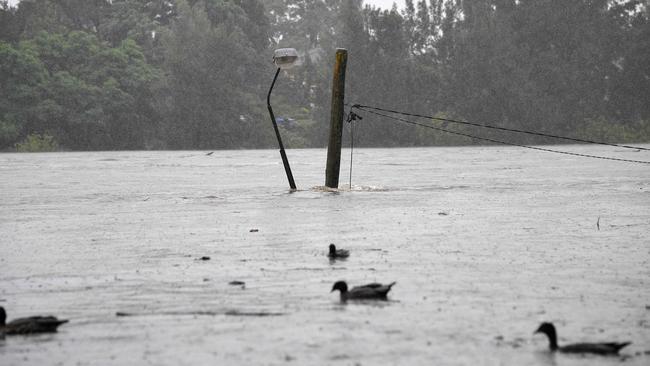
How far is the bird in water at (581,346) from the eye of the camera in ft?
21.4

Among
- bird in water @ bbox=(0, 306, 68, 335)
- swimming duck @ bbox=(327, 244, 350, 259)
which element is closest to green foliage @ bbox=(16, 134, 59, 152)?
swimming duck @ bbox=(327, 244, 350, 259)

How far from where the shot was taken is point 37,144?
2621 inches

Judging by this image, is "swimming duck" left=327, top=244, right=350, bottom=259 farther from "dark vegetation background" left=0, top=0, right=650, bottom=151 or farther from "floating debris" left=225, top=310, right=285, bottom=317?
"dark vegetation background" left=0, top=0, right=650, bottom=151

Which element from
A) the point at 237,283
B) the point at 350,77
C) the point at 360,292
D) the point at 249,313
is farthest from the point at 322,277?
the point at 350,77

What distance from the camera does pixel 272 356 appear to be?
651 centimetres

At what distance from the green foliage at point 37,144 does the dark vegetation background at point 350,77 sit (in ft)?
1.11

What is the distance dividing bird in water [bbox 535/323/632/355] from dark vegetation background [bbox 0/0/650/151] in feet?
210

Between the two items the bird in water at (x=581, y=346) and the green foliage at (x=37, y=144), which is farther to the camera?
the green foliage at (x=37, y=144)

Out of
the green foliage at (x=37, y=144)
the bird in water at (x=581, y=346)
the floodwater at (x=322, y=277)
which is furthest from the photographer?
the green foliage at (x=37, y=144)

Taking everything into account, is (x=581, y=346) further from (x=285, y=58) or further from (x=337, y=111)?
(x=337, y=111)

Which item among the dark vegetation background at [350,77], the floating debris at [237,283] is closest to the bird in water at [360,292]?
the floating debris at [237,283]

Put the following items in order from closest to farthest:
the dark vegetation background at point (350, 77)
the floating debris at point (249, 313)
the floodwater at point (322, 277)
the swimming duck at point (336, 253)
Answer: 1. the floodwater at point (322, 277)
2. the floating debris at point (249, 313)
3. the swimming duck at point (336, 253)
4. the dark vegetation background at point (350, 77)

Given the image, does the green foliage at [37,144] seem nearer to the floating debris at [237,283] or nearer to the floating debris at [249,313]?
the floating debris at [237,283]

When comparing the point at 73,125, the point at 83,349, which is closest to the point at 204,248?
the point at 83,349
